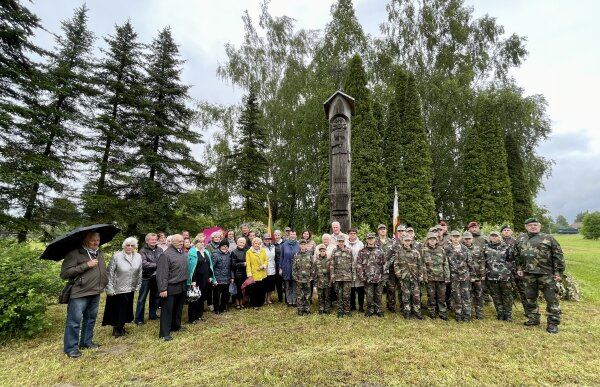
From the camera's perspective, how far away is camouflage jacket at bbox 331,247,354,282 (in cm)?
600

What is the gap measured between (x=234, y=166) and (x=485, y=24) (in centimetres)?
1733

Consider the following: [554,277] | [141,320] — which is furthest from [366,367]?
[141,320]

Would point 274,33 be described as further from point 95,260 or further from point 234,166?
point 95,260

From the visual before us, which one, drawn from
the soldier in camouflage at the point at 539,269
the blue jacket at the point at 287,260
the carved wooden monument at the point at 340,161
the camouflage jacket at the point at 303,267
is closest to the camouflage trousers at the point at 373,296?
the camouflage jacket at the point at 303,267

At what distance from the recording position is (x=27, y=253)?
233 inches

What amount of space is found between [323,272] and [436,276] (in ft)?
7.03

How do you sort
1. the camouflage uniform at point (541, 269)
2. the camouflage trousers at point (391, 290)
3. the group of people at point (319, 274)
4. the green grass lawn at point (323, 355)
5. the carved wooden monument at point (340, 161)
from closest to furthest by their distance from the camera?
the green grass lawn at point (323, 355) → the group of people at point (319, 274) → the camouflage uniform at point (541, 269) → the camouflage trousers at point (391, 290) → the carved wooden monument at point (340, 161)

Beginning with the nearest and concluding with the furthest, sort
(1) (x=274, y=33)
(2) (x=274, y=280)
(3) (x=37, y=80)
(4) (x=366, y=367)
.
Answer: (4) (x=366, y=367)
(2) (x=274, y=280)
(3) (x=37, y=80)
(1) (x=274, y=33)

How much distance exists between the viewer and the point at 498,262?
593cm

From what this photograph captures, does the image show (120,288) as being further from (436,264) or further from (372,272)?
(436,264)

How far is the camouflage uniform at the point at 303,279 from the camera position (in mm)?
6305

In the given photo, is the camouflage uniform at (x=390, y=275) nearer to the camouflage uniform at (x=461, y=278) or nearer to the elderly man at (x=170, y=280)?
the camouflage uniform at (x=461, y=278)

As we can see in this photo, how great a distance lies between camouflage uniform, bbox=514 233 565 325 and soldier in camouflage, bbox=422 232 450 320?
1.33 metres

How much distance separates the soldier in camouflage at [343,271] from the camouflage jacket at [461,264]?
1918 millimetres
